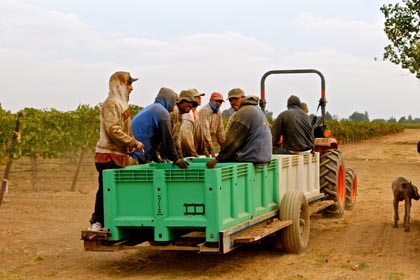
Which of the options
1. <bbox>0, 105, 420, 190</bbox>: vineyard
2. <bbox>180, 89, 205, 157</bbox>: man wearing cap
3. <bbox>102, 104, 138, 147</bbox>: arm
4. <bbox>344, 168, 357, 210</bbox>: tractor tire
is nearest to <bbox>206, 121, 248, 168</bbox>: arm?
<bbox>102, 104, 138, 147</bbox>: arm

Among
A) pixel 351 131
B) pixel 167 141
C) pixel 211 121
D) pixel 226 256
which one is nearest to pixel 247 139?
pixel 167 141

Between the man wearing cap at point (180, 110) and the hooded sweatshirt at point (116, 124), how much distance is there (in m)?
0.90

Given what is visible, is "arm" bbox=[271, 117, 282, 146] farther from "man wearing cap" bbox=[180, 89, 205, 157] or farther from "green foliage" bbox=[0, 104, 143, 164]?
"green foliage" bbox=[0, 104, 143, 164]

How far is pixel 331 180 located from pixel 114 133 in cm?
487

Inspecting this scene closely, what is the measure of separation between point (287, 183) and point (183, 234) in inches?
78.6

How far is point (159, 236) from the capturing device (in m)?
6.81

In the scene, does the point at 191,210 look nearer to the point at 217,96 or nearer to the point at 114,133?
the point at 114,133

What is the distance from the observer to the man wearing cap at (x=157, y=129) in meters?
7.48

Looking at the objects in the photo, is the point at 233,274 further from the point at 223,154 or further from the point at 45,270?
the point at 45,270

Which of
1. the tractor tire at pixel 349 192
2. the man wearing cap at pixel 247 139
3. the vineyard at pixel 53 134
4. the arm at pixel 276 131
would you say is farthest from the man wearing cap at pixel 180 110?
the vineyard at pixel 53 134

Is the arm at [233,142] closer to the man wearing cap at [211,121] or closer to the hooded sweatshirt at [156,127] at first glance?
the hooded sweatshirt at [156,127]

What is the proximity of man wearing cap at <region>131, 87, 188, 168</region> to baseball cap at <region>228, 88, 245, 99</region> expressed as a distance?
2.58 feet

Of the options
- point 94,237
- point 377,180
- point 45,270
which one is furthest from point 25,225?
point 377,180

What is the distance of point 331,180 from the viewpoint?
1108 cm
